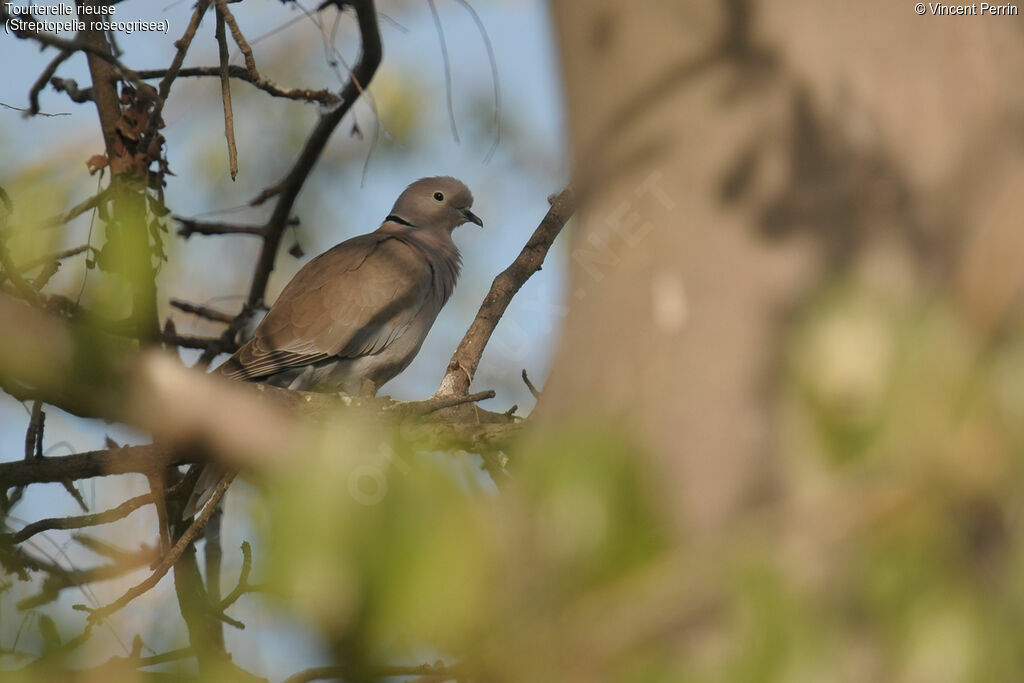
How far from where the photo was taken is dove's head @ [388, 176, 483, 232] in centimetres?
575

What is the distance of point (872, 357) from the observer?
65 cm

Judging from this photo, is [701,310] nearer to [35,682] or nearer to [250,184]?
[35,682]

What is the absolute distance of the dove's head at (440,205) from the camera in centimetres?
575

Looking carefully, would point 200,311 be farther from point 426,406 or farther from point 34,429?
point 426,406

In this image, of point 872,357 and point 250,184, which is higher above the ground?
point 250,184

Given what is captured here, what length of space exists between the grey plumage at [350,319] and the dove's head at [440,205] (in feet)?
1.55

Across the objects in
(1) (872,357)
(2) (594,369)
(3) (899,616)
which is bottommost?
(3) (899,616)

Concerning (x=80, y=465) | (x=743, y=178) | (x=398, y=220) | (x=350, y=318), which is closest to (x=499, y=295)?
(x=350, y=318)

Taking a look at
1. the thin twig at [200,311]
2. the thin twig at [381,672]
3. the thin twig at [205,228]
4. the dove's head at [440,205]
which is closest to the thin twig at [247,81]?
the thin twig at [205,228]

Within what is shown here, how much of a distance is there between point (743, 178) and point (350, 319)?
3.81m

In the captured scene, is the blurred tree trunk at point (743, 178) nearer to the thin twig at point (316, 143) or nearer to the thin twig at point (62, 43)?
the thin twig at point (62, 43)

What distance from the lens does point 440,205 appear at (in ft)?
18.9

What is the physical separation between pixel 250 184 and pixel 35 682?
544 cm

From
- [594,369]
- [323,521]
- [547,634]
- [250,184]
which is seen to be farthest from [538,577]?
[250,184]
